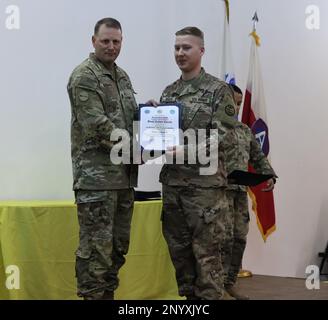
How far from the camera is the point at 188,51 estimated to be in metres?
2.49

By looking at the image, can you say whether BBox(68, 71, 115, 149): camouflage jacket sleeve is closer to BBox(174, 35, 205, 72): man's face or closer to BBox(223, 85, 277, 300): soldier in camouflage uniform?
BBox(174, 35, 205, 72): man's face

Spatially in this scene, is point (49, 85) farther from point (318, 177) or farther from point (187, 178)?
point (318, 177)

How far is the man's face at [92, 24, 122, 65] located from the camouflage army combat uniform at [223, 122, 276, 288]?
1167 millimetres

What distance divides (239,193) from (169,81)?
1.09 metres

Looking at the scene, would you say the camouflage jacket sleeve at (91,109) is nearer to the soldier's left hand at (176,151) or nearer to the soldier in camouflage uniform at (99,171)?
A: the soldier in camouflage uniform at (99,171)

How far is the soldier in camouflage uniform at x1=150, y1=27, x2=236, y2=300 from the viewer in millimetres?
2447

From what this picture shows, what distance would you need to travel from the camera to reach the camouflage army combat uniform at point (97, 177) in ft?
7.69

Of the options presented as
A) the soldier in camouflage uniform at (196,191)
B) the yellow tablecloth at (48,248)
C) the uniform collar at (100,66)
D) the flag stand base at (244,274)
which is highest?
the uniform collar at (100,66)

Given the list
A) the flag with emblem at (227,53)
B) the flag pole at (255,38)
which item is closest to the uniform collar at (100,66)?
the flag with emblem at (227,53)

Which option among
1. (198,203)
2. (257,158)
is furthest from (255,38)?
(198,203)

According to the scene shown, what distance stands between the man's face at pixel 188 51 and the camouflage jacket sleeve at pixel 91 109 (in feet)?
1.38

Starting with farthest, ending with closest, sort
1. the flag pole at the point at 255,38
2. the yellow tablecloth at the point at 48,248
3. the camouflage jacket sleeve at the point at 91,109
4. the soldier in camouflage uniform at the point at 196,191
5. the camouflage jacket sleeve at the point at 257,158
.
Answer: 1. the flag pole at the point at 255,38
2. the camouflage jacket sleeve at the point at 257,158
3. the yellow tablecloth at the point at 48,248
4. the soldier in camouflage uniform at the point at 196,191
5. the camouflage jacket sleeve at the point at 91,109

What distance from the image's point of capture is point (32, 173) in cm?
347

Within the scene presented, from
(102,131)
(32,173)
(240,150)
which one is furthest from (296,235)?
(102,131)
